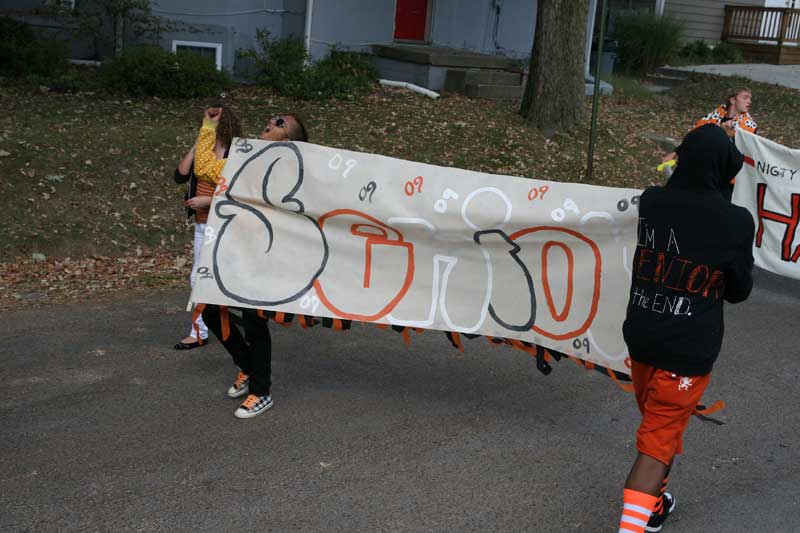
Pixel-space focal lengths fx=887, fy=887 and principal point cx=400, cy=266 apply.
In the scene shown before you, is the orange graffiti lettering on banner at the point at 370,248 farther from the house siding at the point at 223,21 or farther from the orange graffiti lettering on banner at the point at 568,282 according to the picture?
the house siding at the point at 223,21

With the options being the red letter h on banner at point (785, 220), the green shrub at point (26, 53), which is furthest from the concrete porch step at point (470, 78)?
the red letter h on banner at point (785, 220)

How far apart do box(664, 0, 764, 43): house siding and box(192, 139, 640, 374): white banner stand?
21.8 metres

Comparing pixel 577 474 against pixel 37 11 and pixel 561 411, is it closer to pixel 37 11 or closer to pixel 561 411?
pixel 561 411

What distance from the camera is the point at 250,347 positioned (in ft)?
16.9

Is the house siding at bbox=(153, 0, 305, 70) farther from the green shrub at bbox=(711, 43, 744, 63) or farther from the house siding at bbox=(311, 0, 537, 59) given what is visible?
the green shrub at bbox=(711, 43, 744, 63)

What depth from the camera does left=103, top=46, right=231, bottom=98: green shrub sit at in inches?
488

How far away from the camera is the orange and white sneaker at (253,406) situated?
5055mm

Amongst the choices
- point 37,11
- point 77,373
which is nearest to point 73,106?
point 37,11

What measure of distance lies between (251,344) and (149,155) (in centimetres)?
571

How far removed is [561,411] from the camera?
544 centimetres

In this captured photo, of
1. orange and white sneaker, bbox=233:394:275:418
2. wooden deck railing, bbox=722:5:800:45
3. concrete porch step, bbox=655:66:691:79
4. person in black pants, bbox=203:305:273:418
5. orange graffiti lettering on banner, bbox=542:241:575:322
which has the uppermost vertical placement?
wooden deck railing, bbox=722:5:800:45

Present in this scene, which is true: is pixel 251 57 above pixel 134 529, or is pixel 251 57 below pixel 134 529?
above

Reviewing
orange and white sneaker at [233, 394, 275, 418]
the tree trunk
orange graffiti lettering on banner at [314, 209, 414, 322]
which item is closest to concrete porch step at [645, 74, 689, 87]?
the tree trunk

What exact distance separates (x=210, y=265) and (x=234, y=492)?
4.46ft
